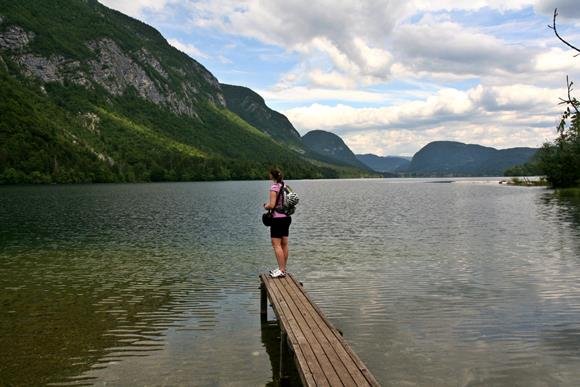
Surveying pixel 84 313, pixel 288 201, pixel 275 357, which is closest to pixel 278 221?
pixel 288 201

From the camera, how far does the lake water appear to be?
12.1 m

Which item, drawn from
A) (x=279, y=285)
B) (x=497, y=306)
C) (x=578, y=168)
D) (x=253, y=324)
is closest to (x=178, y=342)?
(x=253, y=324)

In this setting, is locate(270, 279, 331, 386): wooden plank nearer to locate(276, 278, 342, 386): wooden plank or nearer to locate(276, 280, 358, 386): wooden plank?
locate(276, 278, 342, 386): wooden plank

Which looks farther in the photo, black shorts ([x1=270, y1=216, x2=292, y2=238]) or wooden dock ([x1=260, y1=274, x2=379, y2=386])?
black shorts ([x1=270, y1=216, x2=292, y2=238])

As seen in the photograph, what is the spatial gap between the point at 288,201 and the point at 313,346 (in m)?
7.06

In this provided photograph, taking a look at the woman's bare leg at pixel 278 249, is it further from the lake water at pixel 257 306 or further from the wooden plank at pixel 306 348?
the wooden plank at pixel 306 348

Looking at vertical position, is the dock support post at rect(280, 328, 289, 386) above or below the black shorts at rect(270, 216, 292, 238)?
below

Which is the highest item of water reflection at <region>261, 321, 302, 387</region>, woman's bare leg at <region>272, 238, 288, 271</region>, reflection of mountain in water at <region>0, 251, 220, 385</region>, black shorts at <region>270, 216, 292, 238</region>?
black shorts at <region>270, 216, 292, 238</region>

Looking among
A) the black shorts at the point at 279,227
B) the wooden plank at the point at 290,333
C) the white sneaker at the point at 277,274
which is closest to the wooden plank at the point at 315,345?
the wooden plank at the point at 290,333

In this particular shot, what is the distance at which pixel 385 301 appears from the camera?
1855 cm

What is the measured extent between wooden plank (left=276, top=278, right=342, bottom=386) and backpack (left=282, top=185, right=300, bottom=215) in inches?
123

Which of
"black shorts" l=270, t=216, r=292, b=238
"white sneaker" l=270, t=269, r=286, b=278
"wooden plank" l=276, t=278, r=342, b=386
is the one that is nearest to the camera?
"wooden plank" l=276, t=278, r=342, b=386

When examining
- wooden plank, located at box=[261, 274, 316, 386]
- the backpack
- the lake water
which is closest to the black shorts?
the backpack

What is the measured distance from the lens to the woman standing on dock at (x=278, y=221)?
1694 cm
